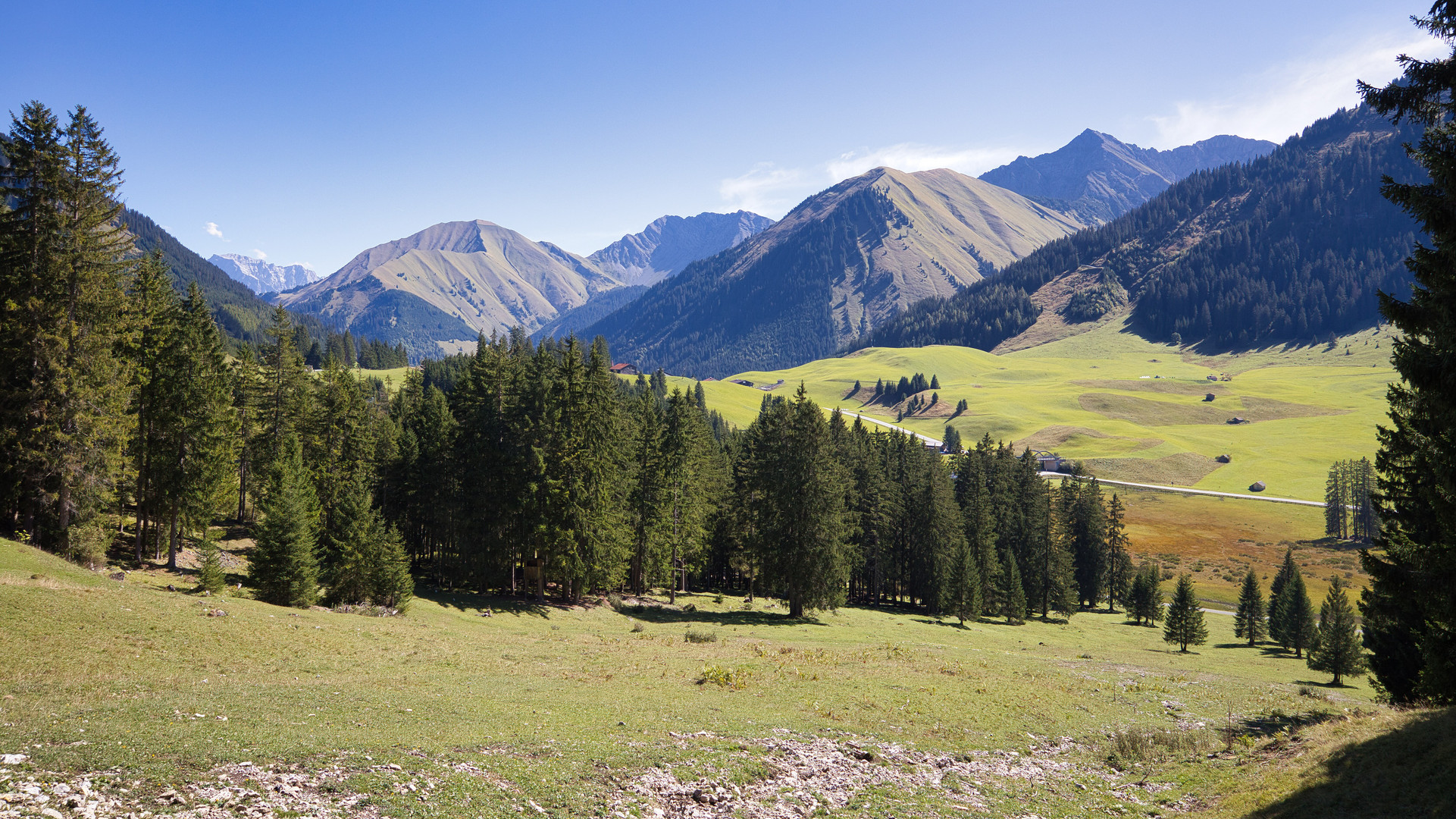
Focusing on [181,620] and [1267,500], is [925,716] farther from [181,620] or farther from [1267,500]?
[1267,500]

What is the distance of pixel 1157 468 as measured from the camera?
184 meters

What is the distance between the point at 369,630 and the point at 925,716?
25408mm

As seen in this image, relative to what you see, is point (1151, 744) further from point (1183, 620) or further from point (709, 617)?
point (1183, 620)

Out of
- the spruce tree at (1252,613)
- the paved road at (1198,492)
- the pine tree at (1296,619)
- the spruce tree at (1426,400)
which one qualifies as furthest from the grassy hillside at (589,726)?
the paved road at (1198,492)

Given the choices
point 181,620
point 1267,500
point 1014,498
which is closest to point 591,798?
point 181,620

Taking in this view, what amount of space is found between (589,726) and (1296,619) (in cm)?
7973

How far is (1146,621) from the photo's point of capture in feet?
283

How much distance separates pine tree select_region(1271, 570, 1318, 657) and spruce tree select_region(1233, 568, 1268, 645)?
3.23 metres

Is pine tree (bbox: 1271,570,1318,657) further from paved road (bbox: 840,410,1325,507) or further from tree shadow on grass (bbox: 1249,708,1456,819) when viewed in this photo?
paved road (bbox: 840,410,1325,507)

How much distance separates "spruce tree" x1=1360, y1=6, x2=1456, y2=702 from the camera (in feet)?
46.5

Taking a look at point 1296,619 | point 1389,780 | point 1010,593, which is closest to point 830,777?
point 1389,780

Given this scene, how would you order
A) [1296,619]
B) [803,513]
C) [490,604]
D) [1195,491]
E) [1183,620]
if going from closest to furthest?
1. [490,604]
2. [803,513]
3. [1183,620]
4. [1296,619]
5. [1195,491]

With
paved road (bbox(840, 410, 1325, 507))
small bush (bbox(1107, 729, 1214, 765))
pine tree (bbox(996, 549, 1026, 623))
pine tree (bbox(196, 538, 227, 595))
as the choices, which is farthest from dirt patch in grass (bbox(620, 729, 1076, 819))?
paved road (bbox(840, 410, 1325, 507))

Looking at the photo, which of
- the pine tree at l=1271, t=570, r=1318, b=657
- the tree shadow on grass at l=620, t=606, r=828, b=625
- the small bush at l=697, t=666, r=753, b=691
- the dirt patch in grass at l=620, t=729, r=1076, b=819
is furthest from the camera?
the pine tree at l=1271, t=570, r=1318, b=657
